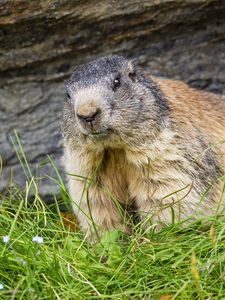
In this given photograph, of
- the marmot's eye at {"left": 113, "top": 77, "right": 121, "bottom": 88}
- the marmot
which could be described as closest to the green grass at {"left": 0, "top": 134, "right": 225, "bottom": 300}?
the marmot

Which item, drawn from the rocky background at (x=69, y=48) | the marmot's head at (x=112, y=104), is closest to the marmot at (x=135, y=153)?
the marmot's head at (x=112, y=104)

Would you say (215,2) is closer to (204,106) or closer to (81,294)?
(204,106)

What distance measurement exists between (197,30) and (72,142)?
6.81 ft

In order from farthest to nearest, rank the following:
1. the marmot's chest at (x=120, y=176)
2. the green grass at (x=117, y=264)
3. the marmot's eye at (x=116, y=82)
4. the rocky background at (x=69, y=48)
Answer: the rocky background at (x=69, y=48), the marmot's chest at (x=120, y=176), the marmot's eye at (x=116, y=82), the green grass at (x=117, y=264)

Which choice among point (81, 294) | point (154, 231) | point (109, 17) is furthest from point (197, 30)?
point (81, 294)

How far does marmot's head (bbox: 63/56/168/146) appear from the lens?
223 inches

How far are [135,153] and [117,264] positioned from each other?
100 centimetres

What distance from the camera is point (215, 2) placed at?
7.18m

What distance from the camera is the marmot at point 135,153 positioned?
19.4 ft

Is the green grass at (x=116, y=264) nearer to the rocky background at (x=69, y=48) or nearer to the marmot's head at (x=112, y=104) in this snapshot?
the marmot's head at (x=112, y=104)

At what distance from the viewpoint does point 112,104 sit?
19.1 ft

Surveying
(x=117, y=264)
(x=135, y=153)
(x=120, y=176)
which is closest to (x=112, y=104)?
(x=135, y=153)

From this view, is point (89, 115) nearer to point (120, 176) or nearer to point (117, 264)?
point (120, 176)

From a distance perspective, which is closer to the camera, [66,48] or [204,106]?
[204,106]
